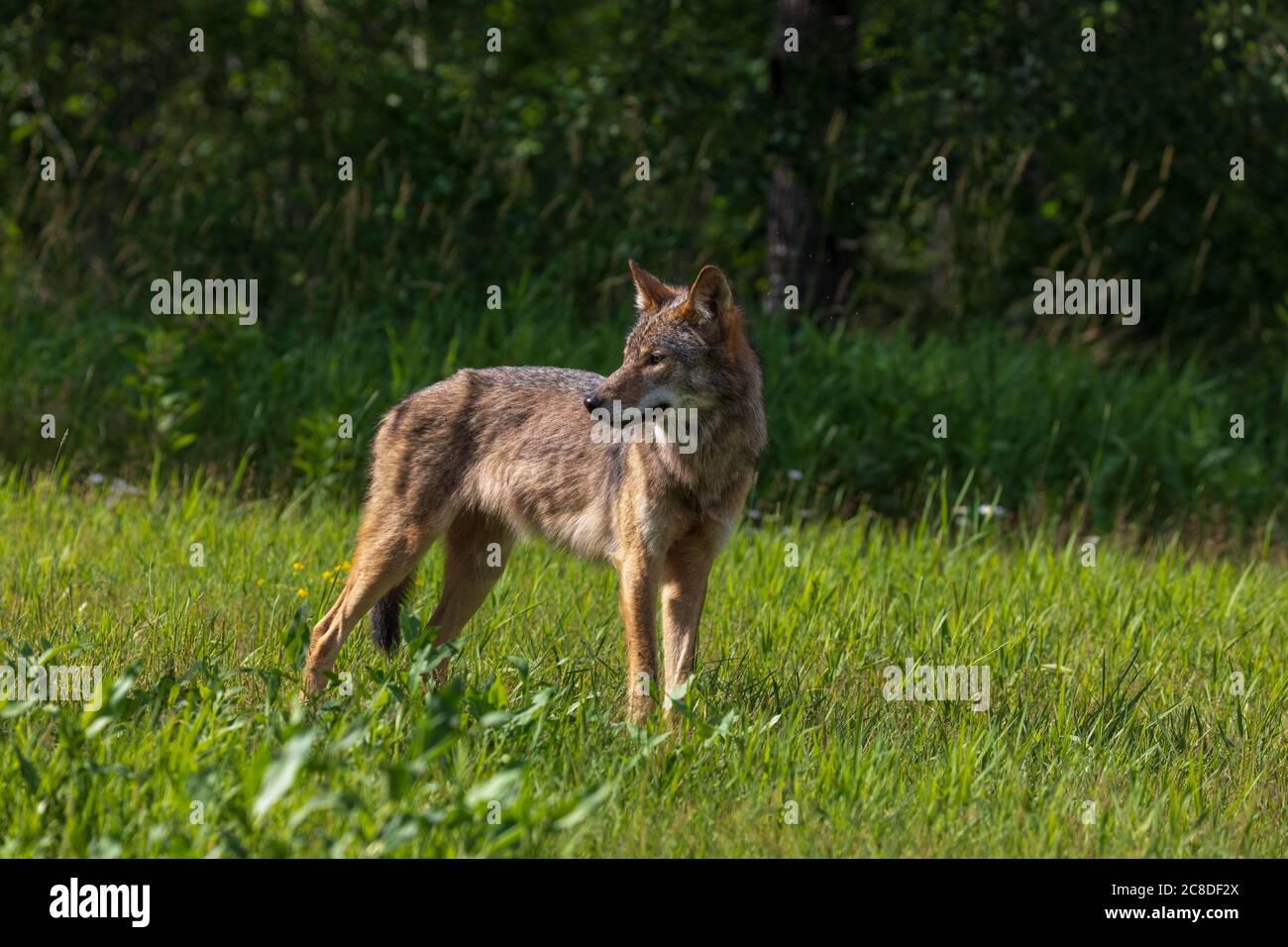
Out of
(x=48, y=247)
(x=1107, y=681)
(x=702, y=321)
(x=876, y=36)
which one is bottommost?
(x=1107, y=681)

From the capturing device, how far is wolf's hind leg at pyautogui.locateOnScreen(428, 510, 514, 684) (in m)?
6.62

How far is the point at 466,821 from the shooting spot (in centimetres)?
409

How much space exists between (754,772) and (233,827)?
5.59 feet

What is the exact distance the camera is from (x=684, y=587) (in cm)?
602

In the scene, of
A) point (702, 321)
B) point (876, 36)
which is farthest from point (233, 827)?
point (876, 36)

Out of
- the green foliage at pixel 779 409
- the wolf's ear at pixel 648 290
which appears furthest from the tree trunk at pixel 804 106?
the wolf's ear at pixel 648 290

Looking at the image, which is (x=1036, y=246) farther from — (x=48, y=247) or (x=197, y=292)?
(x=48, y=247)

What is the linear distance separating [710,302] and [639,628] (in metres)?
1.29

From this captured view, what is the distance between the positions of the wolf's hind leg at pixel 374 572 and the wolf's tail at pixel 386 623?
0.35ft

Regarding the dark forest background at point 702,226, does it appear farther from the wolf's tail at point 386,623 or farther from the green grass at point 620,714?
the wolf's tail at point 386,623

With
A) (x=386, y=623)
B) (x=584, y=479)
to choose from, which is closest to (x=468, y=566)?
(x=386, y=623)

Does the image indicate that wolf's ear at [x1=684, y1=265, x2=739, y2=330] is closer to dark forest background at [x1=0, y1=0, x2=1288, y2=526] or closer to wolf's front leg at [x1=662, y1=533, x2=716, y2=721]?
wolf's front leg at [x1=662, y1=533, x2=716, y2=721]

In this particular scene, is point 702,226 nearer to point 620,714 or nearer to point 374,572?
point 374,572
